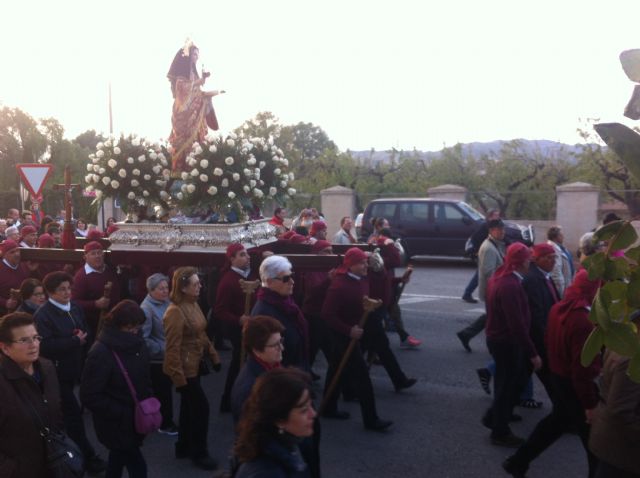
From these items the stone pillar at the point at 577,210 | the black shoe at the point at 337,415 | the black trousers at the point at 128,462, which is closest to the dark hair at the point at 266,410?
the black trousers at the point at 128,462

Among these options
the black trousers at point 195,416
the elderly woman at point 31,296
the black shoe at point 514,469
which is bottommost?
the black shoe at point 514,469

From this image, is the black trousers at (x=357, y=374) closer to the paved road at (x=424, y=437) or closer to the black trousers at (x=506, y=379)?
the paved road at (x=424, y=437)

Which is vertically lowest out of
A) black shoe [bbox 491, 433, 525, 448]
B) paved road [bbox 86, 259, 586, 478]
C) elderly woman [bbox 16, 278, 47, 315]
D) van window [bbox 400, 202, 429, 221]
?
paved road [bbox 86, 259, 586, 478]

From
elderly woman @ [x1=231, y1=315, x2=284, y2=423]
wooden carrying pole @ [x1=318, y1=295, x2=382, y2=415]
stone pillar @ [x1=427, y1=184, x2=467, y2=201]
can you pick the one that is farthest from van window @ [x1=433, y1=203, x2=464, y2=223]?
elderly woman @ [x1=231, y1=315, x2=284, y2=423]

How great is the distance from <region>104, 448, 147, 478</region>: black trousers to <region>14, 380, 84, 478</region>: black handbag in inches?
32.3

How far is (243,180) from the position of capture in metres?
9.47

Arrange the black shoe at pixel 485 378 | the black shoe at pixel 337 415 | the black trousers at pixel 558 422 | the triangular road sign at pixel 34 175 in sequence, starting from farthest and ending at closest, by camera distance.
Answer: the triangular road sign at pixel 34 175 → the black shoe at pixel 485 378 → the black shoe at pixel 337 415 → the black trousers at pixel 558 422

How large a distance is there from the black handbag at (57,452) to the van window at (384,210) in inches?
661

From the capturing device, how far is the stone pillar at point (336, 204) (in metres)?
25.3

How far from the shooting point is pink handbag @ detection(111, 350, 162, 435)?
4.69m

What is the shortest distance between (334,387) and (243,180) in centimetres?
354

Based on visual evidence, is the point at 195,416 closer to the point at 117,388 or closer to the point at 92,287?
the point at 117,388

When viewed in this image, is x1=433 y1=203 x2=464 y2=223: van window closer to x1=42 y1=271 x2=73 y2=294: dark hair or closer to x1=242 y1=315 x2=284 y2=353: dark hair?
x1=42 y1=271 x2=73 y2=294: dark hair

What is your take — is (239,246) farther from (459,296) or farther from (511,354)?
(459,296)
